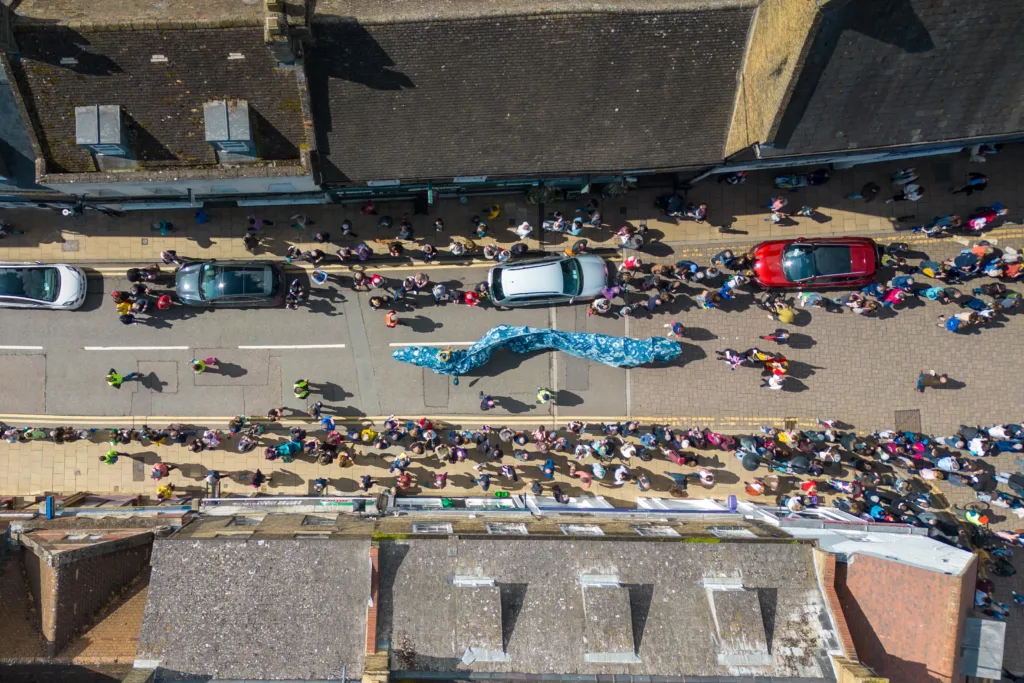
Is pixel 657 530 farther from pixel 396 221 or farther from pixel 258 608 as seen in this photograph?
pixel 396 221

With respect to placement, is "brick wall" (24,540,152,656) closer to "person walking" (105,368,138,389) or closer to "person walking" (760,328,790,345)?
"person walking" (105,368,138,389)

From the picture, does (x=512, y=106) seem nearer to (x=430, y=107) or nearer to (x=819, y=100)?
(x=430, y=107)

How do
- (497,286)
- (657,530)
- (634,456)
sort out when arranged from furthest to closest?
(634,456), (497,286), (657,530)

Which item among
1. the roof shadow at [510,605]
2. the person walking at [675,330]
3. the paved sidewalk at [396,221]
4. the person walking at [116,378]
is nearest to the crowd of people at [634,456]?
the person walking at [116,378]

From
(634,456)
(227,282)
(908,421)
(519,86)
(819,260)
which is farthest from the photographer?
(634,456)

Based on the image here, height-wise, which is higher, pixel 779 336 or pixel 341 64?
pixel 341 64

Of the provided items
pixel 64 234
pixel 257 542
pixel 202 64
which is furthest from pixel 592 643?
pixel 64 234

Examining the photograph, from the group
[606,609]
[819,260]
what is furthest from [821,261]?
[606,609]
